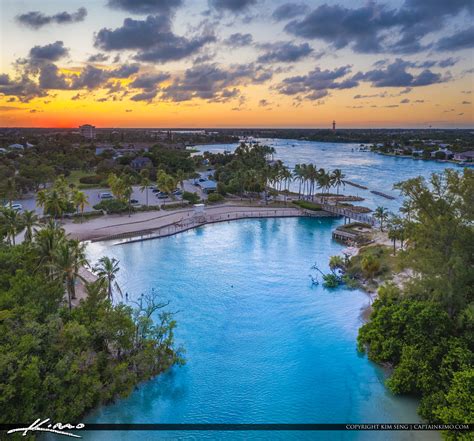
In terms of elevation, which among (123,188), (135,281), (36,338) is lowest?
(135,281)

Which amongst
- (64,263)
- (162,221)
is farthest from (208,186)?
(64,263)

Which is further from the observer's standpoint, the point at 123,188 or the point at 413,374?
the point at 123,188

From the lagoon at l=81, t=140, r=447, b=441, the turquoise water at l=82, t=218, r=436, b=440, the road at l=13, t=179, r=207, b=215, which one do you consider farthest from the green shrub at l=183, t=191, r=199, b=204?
the turquoise water at l=82, t=218, r=436, b=440

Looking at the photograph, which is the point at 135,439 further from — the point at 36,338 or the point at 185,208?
the point at 185,208

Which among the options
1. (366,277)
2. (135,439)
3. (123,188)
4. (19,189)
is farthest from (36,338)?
(19,189)

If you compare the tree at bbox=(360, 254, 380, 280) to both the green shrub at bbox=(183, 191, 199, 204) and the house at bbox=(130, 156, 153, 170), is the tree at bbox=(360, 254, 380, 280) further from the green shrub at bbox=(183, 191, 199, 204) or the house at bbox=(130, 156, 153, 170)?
the house at bbox=(130, 156, 153, 170)

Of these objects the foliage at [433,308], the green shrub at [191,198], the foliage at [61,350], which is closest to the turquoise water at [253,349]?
the foliage at [433,308]
